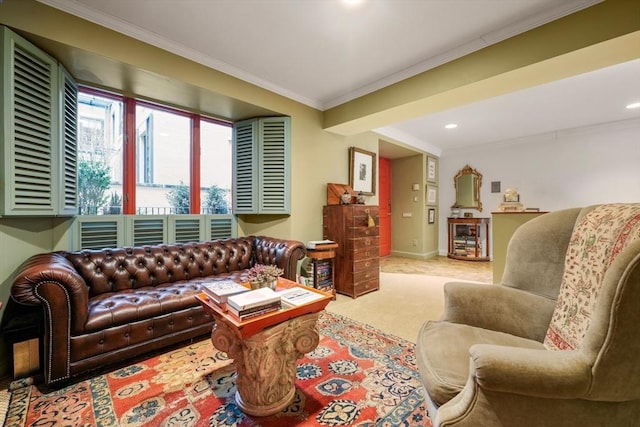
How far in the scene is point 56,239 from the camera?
2252 mm

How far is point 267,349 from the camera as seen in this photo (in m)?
1.35

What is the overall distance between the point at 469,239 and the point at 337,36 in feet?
17.1

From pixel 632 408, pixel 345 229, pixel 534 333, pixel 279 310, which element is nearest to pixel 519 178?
pixel 345 229

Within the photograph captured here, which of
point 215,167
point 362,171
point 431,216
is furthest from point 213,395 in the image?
point 431,216

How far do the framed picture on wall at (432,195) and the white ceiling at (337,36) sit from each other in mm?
2634

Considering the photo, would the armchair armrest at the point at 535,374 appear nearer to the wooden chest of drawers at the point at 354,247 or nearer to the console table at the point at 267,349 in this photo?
the console table at the point at 267,349

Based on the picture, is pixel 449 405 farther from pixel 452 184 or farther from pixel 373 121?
pixel 452 184

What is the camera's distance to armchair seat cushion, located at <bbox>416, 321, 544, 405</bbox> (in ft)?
3.22

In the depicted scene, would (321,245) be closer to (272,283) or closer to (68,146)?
(272,283)

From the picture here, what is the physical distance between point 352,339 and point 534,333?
131 cm

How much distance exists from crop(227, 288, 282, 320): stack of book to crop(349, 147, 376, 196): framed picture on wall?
2.98m

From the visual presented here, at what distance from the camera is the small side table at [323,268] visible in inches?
126

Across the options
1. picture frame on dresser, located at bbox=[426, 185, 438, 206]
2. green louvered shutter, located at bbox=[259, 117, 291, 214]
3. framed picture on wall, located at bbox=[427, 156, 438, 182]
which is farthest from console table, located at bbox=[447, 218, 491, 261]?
green louvered shutter, located at bbox=[259, 117, 291, 214]

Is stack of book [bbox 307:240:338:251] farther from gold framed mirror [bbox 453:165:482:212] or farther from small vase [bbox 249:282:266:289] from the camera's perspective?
gold framed mirror [bbox 453:165:482:212]
